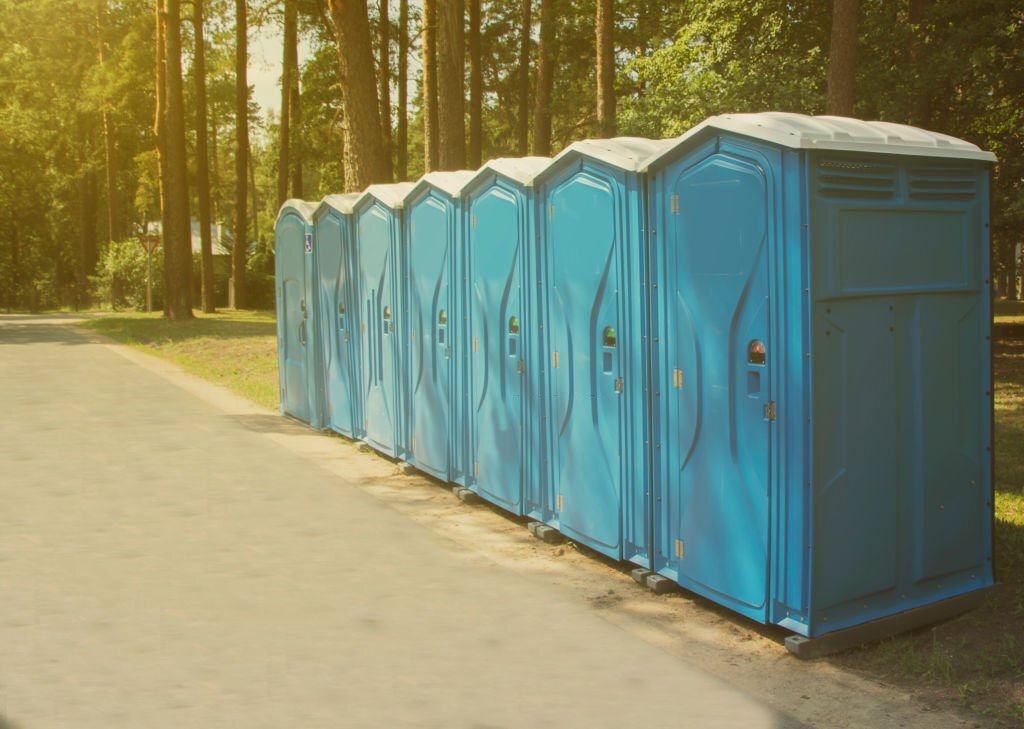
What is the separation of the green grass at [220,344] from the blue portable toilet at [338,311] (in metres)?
2.74

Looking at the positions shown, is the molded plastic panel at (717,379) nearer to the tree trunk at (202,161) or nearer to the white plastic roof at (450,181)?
the white plastic roof at (450,181)

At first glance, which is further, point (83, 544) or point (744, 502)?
point (83, 544)

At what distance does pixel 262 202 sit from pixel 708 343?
106679mm

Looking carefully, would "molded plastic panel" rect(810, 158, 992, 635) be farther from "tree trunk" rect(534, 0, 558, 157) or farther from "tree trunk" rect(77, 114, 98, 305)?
"tree trunk" rect(77, 114, 98, 305)

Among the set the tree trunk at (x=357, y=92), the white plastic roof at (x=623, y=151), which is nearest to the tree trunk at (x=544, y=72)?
the tree trunk at (x=357, y=92)

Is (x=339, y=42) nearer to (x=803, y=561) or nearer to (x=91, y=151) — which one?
(x=803, y=561)

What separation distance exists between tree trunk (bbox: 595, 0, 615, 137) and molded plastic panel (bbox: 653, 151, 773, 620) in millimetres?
15783

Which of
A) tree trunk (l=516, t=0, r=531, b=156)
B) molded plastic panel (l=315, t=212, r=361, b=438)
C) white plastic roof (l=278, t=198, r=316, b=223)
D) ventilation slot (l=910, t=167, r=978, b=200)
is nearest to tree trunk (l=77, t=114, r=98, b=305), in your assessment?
tree trunk (l=516, t=0, r=531, b=156)

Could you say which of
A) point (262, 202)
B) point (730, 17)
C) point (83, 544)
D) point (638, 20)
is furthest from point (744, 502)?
point (262, 202)

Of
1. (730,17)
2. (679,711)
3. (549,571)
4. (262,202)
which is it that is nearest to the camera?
(679,711)

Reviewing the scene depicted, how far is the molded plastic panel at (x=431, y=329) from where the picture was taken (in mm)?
8477

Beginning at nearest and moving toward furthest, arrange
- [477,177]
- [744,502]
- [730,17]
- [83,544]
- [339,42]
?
[744,502] < [83,544] < [477,177] < [339,42] < [730,17]

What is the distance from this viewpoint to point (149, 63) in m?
38.8

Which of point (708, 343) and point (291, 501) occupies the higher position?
point (708, 343)
